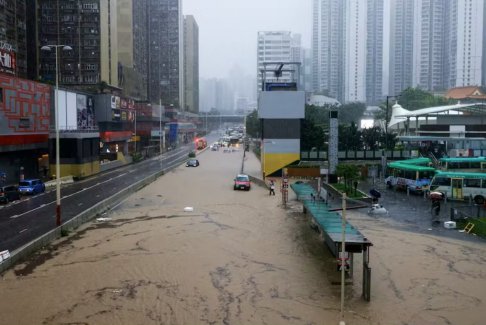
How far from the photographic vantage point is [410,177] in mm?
44156

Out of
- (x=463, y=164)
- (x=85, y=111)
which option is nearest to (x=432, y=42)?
(x=85, y=111)

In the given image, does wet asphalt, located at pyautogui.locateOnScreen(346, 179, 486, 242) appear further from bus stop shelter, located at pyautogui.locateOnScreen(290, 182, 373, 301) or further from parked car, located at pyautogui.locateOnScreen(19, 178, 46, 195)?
parked car, located at pyautogui.locateOnScreen(19, 178, 46, 195)

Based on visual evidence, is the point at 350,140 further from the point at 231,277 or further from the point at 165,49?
the point at 165,49

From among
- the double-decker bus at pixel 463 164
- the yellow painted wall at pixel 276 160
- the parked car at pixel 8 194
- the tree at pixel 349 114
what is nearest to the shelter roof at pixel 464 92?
the tree at pixel 349 114

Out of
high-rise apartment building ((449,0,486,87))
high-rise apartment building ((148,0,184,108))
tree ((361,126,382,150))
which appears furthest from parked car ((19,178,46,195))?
high-rise apartment building ((449,0,486,87))

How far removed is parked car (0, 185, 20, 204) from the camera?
36875mm

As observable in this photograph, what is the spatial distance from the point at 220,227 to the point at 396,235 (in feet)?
31.7

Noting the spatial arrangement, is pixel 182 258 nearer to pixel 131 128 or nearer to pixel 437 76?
pixel 131 128

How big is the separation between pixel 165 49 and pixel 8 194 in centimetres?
14826

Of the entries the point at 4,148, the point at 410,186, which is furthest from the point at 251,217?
the point at 4,148

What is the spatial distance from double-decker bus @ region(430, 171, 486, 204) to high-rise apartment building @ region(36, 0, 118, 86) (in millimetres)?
64261

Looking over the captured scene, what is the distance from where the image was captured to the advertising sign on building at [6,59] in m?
46.3

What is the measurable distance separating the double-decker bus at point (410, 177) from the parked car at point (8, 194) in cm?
3075

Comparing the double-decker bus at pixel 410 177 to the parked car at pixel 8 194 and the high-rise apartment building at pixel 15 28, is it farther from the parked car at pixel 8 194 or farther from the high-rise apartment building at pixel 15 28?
the high-rise apartment building at pixel 15 28
